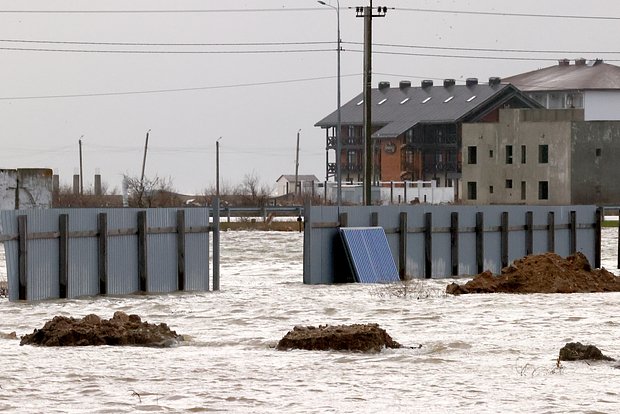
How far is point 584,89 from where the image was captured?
474ft

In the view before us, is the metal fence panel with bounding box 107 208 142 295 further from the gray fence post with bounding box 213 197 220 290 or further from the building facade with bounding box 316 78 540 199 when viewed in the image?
the building facade with bounding box 316 78 540 199

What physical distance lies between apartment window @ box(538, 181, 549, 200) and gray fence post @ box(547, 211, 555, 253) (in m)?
72.1

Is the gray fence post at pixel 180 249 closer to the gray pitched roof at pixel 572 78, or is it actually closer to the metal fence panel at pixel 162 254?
the metal fence panel at pixel 162 254

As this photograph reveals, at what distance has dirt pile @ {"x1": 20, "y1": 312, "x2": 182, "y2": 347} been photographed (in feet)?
53.1

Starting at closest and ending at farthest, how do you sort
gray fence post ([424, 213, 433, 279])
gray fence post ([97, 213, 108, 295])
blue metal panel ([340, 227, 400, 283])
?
1. gray fence post ([97, 213, 108, 295])
2. blue metal panel ([340, 227, 400, 283])
3. gray fence post ([424, 213, 433, 279])

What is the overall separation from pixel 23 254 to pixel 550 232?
16.3 metres

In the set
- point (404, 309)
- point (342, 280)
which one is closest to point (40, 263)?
point (404, 309)

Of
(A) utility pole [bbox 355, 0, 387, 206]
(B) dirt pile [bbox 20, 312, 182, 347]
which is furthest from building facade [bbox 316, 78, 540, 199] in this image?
(B) dirt pile [bbox 20, 312, 182, 347]

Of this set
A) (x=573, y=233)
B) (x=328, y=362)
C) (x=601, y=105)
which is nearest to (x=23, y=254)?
(x=328, y=362)

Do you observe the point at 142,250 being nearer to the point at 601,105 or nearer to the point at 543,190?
the point at 543,190

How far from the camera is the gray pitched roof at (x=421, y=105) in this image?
5027 inches

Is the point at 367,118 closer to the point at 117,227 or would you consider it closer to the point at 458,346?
the point at 117,227

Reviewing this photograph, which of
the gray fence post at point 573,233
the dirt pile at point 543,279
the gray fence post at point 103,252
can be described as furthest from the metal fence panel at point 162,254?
the gray fence post at point 573,233

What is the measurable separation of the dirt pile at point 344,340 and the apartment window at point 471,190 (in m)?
96.5
